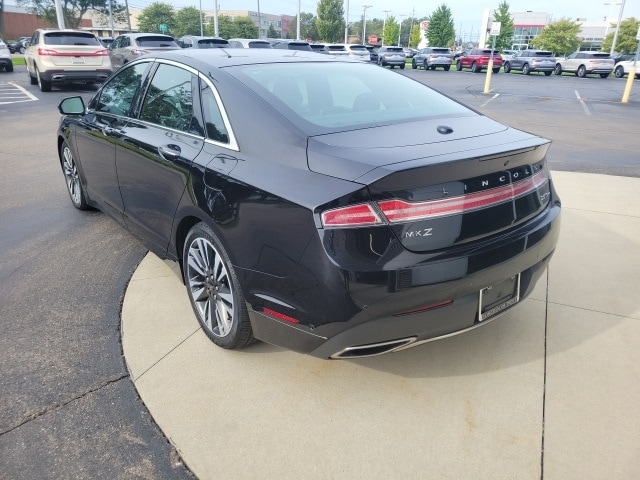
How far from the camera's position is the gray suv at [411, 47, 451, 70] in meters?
35.7

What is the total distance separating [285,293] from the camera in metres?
2.36

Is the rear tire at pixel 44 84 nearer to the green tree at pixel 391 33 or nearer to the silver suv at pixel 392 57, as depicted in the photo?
the silver suv at pixel 392 57

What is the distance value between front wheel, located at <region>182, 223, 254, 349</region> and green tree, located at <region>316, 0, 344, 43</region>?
82.7 m

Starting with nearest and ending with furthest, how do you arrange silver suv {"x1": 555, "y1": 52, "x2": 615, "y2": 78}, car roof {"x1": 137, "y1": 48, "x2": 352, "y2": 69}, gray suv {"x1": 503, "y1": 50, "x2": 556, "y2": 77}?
car roof {"x1": 137, "y1": 48, "x2": 352, "y2": 69} → silver suv {"x1": 555, "y1": 52, "x2": 615, "y2": 78} → gray suv {"x1": 503, "y1": 50, "x2": 556, "y2": 77}

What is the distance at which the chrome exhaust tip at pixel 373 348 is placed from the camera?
2.30 meters

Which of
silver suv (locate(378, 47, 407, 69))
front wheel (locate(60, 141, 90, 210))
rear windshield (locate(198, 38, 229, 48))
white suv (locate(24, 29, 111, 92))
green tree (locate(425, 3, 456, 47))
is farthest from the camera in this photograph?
green tree (locate(425, 3, 456, 47))

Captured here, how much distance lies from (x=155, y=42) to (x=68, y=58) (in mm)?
3550

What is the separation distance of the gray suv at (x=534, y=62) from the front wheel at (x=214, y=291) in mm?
35425

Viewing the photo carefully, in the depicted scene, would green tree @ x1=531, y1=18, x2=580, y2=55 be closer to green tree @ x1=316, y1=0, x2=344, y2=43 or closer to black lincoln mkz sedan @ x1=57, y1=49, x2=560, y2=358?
green tree @ x1=316, y1=0, x2=344, y2=43

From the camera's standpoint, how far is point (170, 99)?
132 inches

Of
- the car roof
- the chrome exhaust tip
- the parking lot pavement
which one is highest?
the car roof

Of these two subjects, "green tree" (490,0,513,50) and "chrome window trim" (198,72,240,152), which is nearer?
"chrome window trim" (198,72,240,152)

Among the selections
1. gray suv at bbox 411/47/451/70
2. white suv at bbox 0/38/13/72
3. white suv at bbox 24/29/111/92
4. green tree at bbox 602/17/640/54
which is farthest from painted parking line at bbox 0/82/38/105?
green tree at bbox 602/17/640/54

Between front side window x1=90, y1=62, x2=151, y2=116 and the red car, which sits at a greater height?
front side window x1=90, y1=62, x2=151, y2=116
